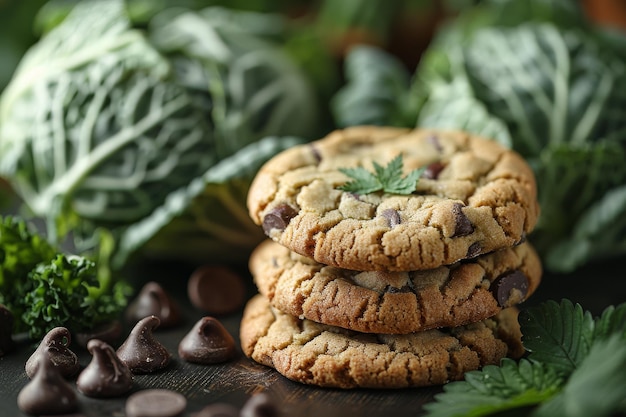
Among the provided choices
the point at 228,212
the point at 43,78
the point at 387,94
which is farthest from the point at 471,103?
the point at 43,78

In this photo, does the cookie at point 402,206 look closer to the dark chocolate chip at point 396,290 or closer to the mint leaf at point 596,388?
the dark chocolate chip at point 396,290

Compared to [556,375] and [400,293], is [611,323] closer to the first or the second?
[556,375]

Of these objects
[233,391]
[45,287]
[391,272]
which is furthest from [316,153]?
[45,287]

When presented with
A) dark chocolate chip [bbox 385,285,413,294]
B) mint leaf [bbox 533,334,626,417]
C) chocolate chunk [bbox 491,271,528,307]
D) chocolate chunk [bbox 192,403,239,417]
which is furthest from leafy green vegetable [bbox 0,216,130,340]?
mint leaf [bbox 533,334,626,417]

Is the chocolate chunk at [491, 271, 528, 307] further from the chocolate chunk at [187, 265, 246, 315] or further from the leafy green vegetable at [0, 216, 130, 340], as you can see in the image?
A: the leafy green vegetable at [0, 216, 130, 340]

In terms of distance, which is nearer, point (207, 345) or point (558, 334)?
point (558, 334)

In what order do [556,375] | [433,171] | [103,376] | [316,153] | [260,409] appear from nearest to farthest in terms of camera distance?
[260,409]
[556,375]
[103,376]
[433,171]
[316,153]
